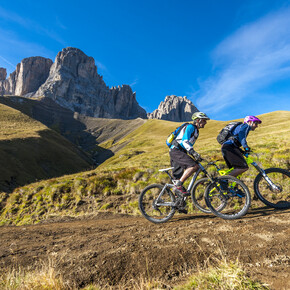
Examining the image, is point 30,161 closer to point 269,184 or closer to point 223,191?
point 223,191

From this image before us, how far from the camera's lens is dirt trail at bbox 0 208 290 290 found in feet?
11.4

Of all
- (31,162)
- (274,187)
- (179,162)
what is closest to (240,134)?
(274,187)

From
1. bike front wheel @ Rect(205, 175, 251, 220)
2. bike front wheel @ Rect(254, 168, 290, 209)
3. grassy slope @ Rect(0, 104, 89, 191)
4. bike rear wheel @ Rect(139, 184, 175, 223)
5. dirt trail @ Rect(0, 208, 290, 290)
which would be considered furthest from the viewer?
grassy slope @ Rect(0, 104, 89, 191)

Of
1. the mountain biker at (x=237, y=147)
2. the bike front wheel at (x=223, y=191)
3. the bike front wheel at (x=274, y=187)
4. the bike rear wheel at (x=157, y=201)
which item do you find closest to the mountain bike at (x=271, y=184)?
the bike front wheel at (x=274, y=187)

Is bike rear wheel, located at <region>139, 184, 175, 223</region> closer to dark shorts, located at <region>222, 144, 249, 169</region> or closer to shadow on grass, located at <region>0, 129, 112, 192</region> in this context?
dark shorts, located at <region>222, 144, 249, 169</region>

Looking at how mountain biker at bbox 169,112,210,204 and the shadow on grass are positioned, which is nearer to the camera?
mountain biker at bbox 169,112,210,204

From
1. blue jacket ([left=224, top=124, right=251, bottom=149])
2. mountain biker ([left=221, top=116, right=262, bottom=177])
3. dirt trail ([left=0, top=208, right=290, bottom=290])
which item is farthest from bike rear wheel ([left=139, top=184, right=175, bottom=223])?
blue jacket ([left=224, top=124, right=251, bottom=149])

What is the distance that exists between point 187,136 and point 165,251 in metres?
3.99

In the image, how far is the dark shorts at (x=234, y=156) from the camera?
6.93 meters

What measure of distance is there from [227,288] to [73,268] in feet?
10.1

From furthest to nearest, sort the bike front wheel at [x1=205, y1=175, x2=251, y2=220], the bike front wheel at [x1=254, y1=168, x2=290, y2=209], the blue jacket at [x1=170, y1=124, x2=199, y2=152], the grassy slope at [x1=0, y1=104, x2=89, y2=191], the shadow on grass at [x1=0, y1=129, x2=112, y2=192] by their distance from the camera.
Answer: the grassy slope at [x1=0, y1=104, x2=89, y2=191] < the shadow on grass at [x1=0, y1=129, x2=112, y2=192] < the bike front wheel at [x1=254, y1=168, x2=290, y2=209] < the blue jacket at [x1=170, y1=124, x2=199, y2=152] < the bike front wheel at [x1=205, y1=175, x2=251, y2=220]

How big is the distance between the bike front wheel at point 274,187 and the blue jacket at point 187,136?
10.2 ft

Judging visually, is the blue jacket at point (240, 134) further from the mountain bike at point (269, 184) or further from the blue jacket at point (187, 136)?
the blue jacket at point (187, 136)

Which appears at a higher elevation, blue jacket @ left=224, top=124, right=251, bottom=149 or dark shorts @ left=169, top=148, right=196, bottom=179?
blue jacket @ left=224, top=124, right=251, bottom=149
